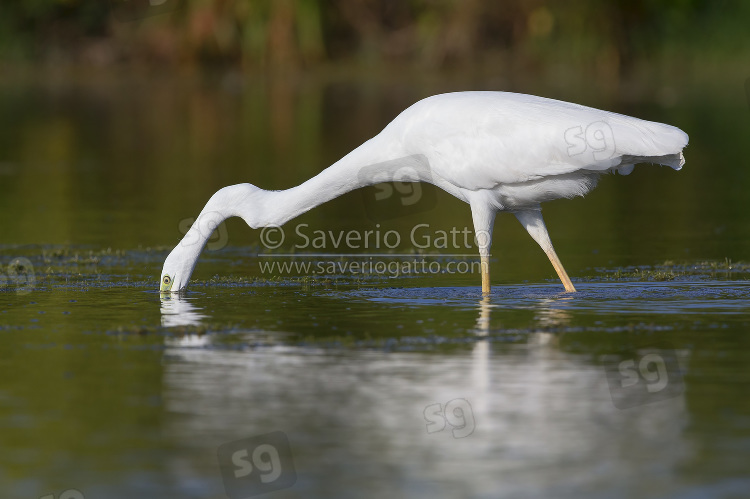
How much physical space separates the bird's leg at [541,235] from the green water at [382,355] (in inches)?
8.3

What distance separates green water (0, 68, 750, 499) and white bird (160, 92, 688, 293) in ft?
2.19

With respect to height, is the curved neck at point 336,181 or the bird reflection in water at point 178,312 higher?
the curved neck at point 336,181

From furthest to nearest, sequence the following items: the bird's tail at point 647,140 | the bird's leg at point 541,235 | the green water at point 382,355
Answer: the bird's leg at point 541,235
the bird's tail at point 647,140
the green water at point 382,355

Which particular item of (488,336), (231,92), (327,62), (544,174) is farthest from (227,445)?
(327,62)

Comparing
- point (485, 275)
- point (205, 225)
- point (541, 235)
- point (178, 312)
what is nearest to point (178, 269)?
point (205, 225)

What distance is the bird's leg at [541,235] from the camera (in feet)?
39.6

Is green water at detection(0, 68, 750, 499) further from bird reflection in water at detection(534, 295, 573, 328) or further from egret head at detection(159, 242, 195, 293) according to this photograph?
egret head at detection(159, 242, 195, 293)

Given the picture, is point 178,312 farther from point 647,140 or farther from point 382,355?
point 647,140

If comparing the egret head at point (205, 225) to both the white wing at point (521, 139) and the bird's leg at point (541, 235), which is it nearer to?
the white wing at point (521, 139)

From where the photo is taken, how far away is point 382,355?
952 centimetres

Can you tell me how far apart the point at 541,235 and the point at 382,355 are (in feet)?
10.6

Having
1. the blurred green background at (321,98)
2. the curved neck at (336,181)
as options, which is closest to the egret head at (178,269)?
the curved neck at (336,181)

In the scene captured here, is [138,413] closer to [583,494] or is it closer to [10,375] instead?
[10,375]

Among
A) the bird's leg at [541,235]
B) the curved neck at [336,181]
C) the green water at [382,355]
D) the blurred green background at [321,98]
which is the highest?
the blurred green background at [321,98]
